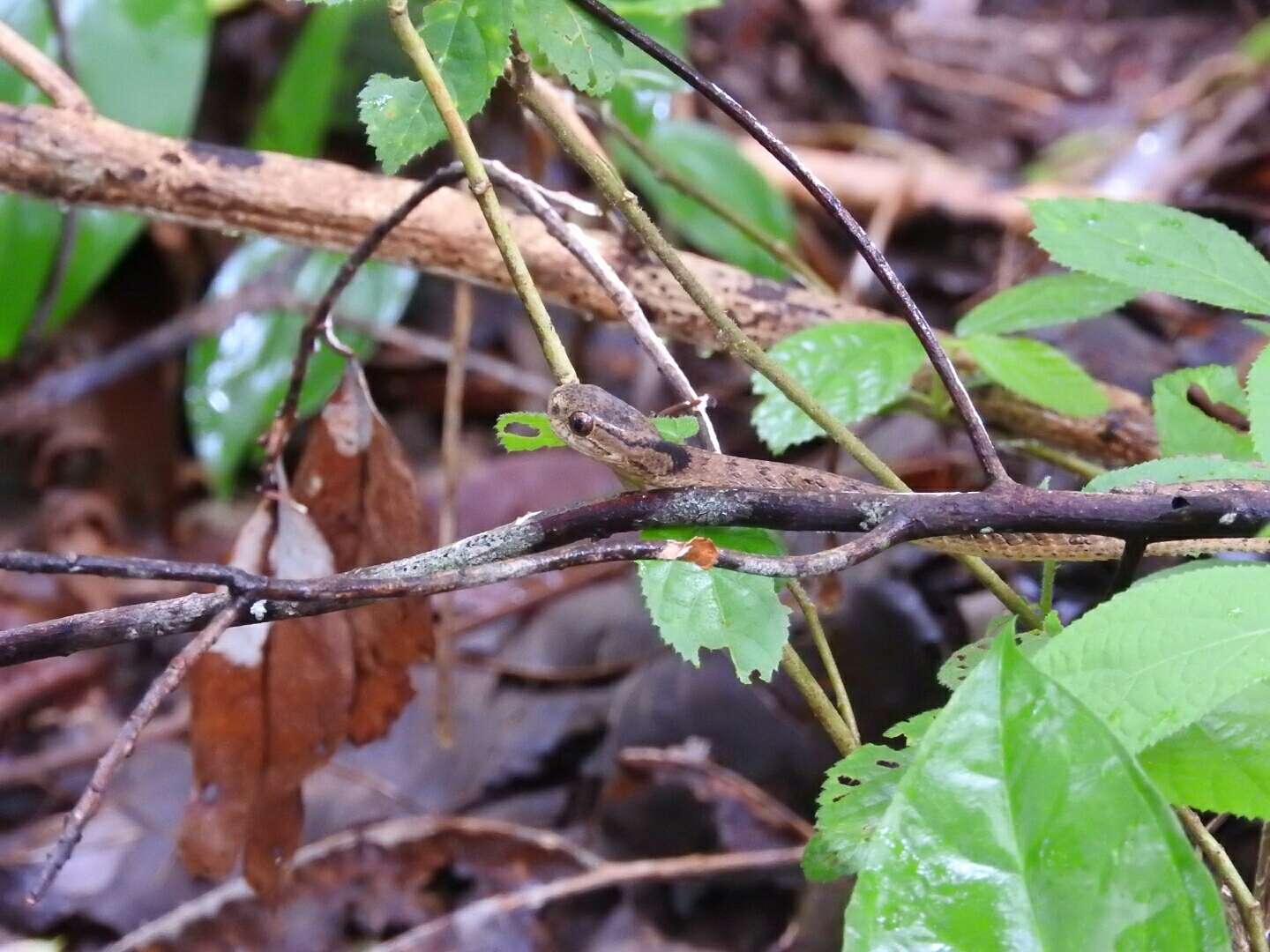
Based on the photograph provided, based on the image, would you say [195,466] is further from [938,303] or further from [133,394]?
[938,303]

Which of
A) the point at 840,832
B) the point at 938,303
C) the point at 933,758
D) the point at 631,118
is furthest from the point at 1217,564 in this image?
the point at 938,303

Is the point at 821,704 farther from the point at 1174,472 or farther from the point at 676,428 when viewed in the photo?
the point at 1174,472

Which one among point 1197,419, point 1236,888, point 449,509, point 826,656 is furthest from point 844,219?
point 449,509

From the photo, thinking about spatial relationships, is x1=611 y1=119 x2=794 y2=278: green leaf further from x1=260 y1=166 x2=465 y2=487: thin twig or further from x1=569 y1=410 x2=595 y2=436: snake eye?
x1=569 y1=410 x2=595 y2=436: snake eye

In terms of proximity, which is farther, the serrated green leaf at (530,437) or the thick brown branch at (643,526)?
the serrated green leaf at (530,437)

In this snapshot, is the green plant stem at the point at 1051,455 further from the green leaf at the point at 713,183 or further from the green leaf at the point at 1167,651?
the green leaf at the point at 713,183

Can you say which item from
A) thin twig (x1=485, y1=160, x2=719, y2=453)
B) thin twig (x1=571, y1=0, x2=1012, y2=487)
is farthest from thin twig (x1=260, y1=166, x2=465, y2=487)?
thin twig (x1=571, y1=0, x2=1012, y2=487)

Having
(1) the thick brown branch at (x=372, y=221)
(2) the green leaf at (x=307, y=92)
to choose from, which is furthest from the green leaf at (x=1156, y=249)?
(2) the green leaf at (x=307, y=92)

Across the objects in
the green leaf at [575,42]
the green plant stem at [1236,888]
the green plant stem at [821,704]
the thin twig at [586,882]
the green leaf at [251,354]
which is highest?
the green leaf at [251,354]
